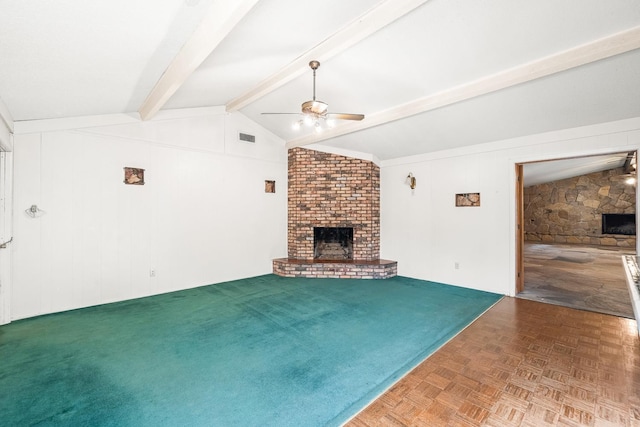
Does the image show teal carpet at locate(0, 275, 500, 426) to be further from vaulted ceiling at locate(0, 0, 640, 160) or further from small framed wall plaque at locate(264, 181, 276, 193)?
vaulted ceiling at locate(0, 0, 640, 160)

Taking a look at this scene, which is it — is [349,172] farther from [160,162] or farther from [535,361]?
[535,361]

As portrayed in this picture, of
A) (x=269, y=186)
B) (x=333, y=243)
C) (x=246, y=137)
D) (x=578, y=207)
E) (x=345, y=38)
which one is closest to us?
(x=345, y=38)

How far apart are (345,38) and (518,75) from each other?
1826 millimetres

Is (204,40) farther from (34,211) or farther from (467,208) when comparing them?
(467,208)

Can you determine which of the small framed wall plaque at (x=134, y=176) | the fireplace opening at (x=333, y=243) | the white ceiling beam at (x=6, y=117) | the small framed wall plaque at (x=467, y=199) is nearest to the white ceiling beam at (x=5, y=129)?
the white ceiling beam at (x=6, y=117)

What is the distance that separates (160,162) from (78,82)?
167 centimetres

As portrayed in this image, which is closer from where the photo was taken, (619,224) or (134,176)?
(134,176)

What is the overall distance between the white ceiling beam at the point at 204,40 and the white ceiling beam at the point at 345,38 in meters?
1.10

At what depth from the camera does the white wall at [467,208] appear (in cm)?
384

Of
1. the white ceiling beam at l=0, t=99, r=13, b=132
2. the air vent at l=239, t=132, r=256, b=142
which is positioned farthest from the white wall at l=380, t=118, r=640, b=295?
the white ceiling beam at l=0, t=99, r=13, b=132

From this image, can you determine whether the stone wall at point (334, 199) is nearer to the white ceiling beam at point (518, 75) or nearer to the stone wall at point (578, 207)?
the white ceiling beam at point (518, 75)

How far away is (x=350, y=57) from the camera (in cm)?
311

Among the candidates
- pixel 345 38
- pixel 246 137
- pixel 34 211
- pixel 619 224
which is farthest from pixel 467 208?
pixel 619 224

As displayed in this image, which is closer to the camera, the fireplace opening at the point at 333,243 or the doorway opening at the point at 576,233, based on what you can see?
the doorway opening at the point at 576,233
